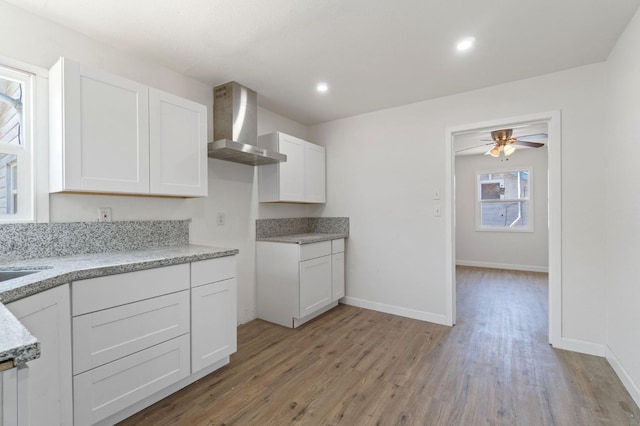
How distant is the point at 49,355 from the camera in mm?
1275

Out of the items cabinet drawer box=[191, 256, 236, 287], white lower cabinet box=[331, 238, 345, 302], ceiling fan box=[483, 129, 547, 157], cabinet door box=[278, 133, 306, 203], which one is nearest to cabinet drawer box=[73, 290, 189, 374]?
cabinet drawer box=[191, 256, 236, 287]

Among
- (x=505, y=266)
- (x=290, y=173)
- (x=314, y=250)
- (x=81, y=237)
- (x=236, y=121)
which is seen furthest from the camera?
(x=505, y=266)

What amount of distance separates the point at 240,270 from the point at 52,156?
180 centimetres

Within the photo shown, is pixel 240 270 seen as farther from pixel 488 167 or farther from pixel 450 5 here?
pixel 488 167

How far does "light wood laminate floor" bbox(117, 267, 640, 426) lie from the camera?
1.73m

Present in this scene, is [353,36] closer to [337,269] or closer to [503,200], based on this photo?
[337,269]

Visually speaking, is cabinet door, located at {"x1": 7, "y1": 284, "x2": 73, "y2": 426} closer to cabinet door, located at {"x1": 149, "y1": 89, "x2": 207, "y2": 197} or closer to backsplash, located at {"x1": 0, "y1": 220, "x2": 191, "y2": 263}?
backsplash, located at {"x1": 0, "y1": 220, "x2": 191, "y2": 263}

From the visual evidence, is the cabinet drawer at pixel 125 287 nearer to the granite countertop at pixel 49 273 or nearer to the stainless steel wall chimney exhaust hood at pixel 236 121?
the granite countertop at pixel 49 273

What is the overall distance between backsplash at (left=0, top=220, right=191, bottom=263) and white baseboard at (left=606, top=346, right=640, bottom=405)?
331cm

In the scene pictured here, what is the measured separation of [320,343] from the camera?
269 cm

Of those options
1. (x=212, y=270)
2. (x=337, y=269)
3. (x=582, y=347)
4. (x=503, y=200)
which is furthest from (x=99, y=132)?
(x=503, y=200)

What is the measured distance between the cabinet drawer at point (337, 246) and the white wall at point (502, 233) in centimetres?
397

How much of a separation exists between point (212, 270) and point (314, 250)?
132cm

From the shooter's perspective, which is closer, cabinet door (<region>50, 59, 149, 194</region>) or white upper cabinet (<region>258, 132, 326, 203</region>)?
cabinet door (<region>50, 59, 149, 194</region>)
